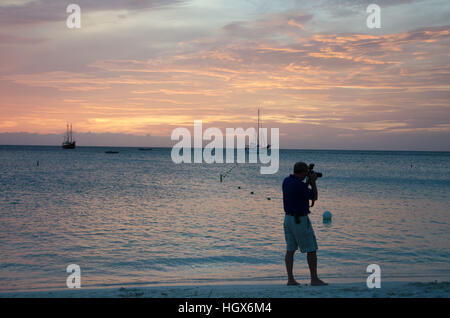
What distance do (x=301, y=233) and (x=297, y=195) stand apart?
2.28 feet

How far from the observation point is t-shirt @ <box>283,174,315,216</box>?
6.55 metres

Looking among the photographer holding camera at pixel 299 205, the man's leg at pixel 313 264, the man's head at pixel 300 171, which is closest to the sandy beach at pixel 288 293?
the man's leg at pixel 313 264

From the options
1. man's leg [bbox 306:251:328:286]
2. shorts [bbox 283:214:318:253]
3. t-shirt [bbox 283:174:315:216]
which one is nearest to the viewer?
t-shirt [bbox 283:174:315:216]

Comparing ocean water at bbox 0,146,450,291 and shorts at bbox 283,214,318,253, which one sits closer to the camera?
shorts at bbox 283,214,318,253

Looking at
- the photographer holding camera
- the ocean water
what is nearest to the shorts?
the photographer holding camera

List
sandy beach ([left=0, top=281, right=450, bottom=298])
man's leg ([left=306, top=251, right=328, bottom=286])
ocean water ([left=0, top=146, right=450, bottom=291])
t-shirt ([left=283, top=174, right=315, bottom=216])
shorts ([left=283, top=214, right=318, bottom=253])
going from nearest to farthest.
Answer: sandy beach ([left=0, top=281, right=450, bottom=298]) < t-shirt ([left=283, top=174, right=315, bottom=216]) < shorts ([left=283, top=214, right=318, bottom=253]) < man's leg ([left=306, top=251, right=328, bottom=286]) < ocean water ([left=0, top=146, right=450, bottom=291])

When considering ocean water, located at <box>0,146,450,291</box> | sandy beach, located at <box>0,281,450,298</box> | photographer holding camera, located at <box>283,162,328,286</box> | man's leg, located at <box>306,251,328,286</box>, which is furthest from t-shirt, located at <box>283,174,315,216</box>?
ocean water, located at <box>0,146,450,291</box>

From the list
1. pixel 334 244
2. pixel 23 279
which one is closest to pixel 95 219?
pixel 23 279

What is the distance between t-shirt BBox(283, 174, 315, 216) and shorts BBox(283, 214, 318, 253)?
0.46 feet

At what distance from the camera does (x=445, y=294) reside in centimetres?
629

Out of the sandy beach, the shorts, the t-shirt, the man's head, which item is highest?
the man's head

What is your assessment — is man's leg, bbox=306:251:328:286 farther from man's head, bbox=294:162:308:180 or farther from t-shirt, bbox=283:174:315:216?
man's head, bbox=294:162:308:180

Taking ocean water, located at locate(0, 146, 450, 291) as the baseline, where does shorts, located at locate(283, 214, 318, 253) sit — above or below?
above

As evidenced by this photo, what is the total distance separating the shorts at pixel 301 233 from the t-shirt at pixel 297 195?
0.14 meters
